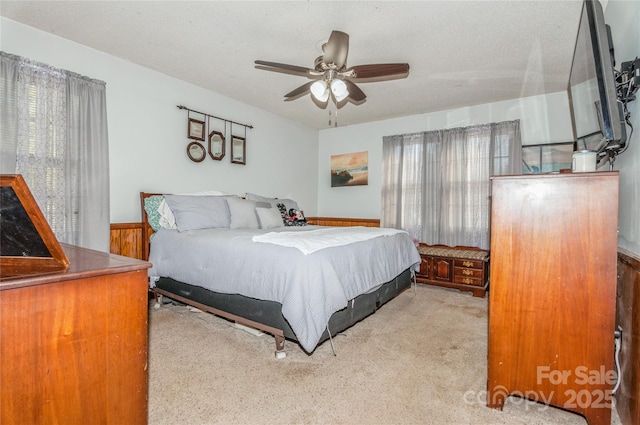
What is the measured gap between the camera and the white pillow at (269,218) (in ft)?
12.0

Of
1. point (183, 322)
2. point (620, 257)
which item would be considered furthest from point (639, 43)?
point (183, 322)

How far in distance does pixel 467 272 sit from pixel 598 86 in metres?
2.81

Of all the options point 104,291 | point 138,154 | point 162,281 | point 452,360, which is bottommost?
point 452,360

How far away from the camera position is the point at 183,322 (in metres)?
2.78

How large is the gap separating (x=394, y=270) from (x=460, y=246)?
77.1 inches

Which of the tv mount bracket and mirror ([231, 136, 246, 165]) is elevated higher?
mirror ([231, 136, 246, 165])

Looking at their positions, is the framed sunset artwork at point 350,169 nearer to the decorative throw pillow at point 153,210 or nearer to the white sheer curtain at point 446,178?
the white sheer curtain at point 446,178

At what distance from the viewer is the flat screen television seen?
4.65 ft

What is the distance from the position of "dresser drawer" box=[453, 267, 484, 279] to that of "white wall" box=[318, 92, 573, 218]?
68.5 inches

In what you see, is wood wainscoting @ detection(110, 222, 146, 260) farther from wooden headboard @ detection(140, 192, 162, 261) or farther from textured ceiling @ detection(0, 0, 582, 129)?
textured ceiling @ detection(0, 0, 582, 129)

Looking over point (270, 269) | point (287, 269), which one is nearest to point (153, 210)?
point (270, 269)

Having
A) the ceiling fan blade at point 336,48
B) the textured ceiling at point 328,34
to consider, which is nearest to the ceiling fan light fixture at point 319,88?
the ceiling fan blade at point 336,48

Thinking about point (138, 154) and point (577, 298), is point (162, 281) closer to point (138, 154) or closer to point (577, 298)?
point (138, 154)

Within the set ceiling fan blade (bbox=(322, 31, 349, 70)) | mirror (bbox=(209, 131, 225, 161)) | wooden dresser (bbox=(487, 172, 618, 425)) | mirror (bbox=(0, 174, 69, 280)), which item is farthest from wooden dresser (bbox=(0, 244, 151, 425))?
mirror (bbox=(209, 131, 225, 161))
